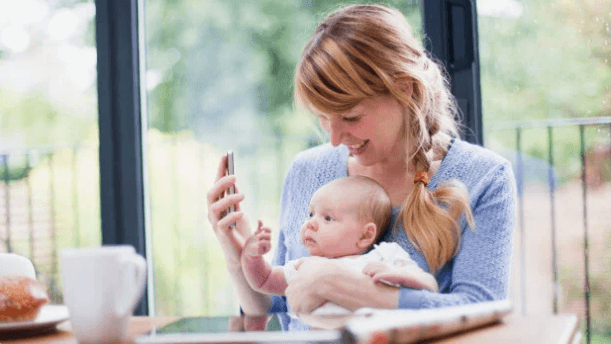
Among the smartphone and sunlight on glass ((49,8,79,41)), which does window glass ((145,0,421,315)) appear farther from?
the smartphone

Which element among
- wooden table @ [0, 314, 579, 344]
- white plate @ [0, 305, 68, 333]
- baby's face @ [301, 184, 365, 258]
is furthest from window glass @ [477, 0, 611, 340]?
white plate @ [0, 305, 68, 333]

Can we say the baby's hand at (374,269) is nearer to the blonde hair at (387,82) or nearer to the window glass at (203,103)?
the blonde hair at (387,82)

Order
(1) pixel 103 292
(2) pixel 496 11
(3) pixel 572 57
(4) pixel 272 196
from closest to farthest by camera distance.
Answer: (1) pixel 103 292 < (2) pixel 496 11 < (3) pixel 572 57 < (4) pixel 272 196

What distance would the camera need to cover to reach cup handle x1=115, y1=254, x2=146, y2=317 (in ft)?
2.62

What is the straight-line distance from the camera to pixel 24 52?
8.89ft

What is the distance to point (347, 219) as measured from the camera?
4.51 ft

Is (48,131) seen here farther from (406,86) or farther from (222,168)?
(406,86)

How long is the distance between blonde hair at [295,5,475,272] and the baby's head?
0.21ft

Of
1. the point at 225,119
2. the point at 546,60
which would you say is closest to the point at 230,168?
the point at 546,60

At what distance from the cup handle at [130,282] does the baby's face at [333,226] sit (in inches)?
24.2

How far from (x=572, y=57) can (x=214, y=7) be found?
1349 mm

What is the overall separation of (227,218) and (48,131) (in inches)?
78.8

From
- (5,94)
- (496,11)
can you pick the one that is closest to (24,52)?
(5,94)

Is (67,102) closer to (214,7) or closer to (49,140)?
(49,140)
